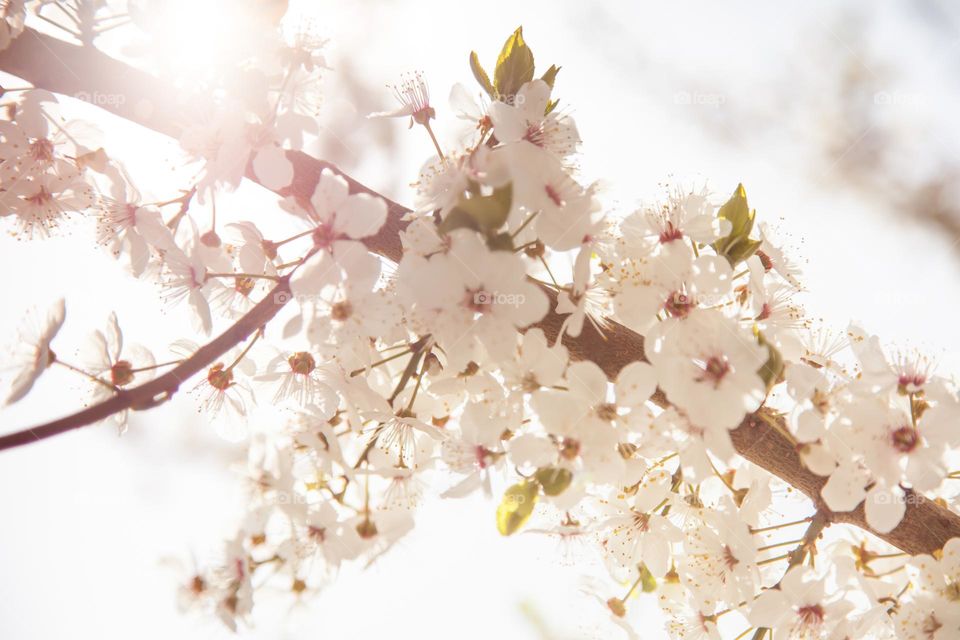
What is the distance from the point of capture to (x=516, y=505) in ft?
2.60

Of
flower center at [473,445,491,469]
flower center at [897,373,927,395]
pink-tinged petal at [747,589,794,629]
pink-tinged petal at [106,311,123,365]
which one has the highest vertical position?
pink-tinged petal at [106,311,123,365]

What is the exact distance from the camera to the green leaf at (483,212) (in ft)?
2.13

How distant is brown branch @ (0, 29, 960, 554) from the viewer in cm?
84

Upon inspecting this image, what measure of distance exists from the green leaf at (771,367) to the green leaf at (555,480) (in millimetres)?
232

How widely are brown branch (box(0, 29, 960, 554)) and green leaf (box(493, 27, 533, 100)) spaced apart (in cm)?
20

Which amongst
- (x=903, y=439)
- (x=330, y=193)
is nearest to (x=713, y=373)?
(x=903, y=439)

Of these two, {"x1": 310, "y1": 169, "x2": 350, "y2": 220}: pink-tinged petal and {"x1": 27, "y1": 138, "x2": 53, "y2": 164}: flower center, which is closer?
{"x1": 310, "y1": 169, "x2": 350, "y2": 220}: pink-tinged petal

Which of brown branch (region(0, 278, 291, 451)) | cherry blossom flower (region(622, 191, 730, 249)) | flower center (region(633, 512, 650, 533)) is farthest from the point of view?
flower center (region(633, 512, 650, 533))

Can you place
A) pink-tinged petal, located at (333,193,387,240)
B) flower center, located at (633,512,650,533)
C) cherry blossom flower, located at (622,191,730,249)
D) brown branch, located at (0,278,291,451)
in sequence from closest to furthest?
brown branch, located at (0,278,291,451) < pink-tinged petal, located at (333,193,387,240) < cherry blossom flower, located at (622,191,730,249) < flower center, located at (633,512,650,533)

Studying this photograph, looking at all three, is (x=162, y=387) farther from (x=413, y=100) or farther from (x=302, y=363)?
(x=413, y=100)

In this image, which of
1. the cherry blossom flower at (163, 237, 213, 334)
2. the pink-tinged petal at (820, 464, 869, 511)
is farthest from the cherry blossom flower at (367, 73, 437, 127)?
the pink-tinged petal at (820, 464, 869, 511)

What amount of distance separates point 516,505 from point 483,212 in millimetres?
345

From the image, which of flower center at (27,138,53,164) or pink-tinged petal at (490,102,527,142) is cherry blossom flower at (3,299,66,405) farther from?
pink-tinged petal at (490,102,527,142)

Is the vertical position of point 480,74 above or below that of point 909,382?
above
